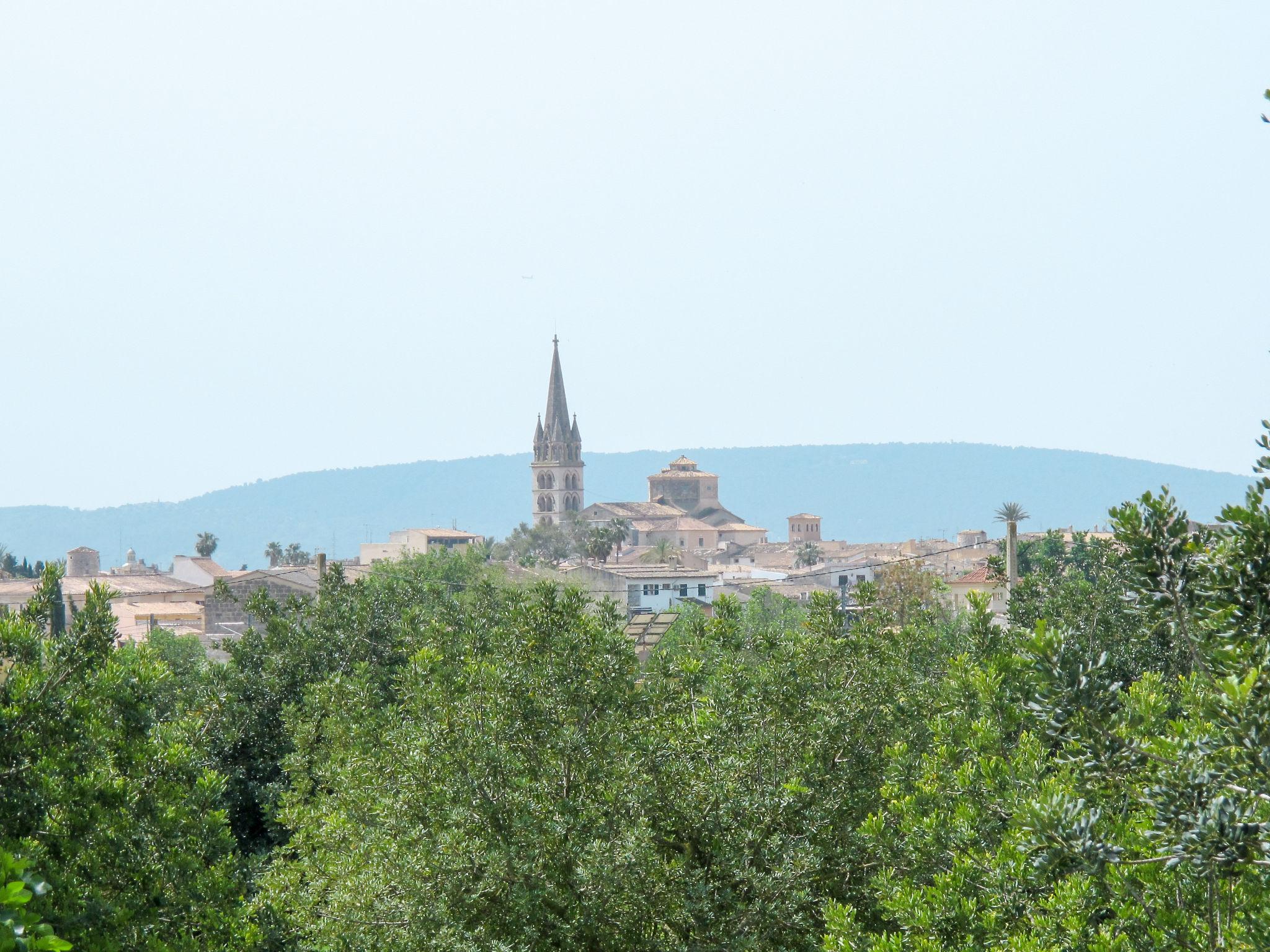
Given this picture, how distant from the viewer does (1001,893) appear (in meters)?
8.27

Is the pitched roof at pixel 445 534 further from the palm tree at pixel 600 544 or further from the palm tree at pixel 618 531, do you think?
the palm tree at pixel 600 544

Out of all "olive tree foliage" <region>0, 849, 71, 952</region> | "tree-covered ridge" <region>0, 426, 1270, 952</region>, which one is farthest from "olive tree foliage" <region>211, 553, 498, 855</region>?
"olive tree foliage" <region>0, 849, 71, 952</region>

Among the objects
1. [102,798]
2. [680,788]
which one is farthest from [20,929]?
[680,788]

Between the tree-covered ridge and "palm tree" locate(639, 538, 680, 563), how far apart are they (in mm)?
117350

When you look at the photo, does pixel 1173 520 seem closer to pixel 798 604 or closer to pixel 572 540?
pixel 798 604

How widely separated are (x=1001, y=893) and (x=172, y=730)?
704 cm

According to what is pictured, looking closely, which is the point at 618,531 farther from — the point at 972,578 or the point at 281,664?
the point at 281,664

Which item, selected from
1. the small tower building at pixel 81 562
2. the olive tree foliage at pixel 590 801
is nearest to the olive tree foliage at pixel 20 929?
the olive tree foliage at pixel 590 801

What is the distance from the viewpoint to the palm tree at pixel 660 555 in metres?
135

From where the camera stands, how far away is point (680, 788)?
37.6 ft

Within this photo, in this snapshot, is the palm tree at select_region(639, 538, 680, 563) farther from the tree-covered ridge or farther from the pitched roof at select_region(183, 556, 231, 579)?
the tree-covered ridge

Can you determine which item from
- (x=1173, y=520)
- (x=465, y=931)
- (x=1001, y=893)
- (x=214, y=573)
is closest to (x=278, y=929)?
(x=465, y=931)

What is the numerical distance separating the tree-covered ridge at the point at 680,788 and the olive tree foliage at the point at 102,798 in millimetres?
24

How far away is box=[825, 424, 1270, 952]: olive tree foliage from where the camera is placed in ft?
17.4
